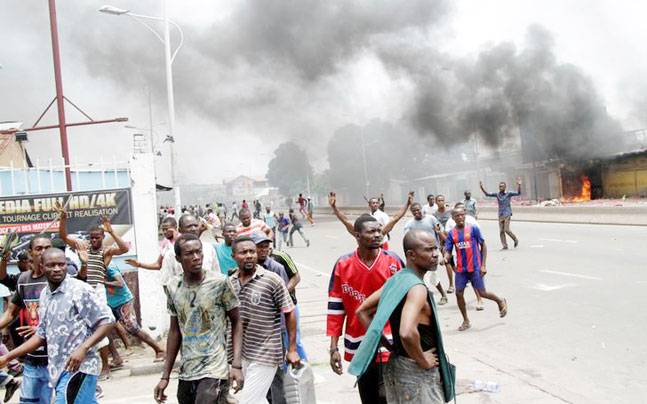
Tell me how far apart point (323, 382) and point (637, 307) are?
153 inches

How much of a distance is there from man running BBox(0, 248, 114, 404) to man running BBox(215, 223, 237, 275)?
202cm

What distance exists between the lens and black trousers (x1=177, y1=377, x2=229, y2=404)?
129 inches

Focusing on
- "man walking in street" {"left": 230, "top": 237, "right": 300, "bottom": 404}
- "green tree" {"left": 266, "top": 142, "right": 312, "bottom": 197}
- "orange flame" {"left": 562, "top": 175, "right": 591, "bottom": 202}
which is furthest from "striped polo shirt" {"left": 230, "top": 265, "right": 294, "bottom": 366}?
"green tree" {"left": 266, "top": 142, "right": 312, "bottom": 197}

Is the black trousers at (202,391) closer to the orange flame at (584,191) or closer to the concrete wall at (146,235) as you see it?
the concrete wall at (146,235)

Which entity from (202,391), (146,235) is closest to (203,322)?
(202,391)

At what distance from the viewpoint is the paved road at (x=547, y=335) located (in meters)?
4.67

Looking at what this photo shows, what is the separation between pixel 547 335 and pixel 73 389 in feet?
14.9

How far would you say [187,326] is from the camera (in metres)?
3.40

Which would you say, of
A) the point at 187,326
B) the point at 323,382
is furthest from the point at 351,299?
the point at 323,382

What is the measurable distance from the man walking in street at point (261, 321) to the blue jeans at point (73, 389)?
2.82 feet

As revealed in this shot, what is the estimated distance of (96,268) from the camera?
233 inches

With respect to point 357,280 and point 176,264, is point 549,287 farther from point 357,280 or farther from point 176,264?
point 357,280

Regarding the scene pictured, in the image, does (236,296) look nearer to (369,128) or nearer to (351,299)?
(351,299)

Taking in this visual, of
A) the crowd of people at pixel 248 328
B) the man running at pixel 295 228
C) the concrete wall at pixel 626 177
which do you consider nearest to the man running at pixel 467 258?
the crowd of people at pixel 248 328
